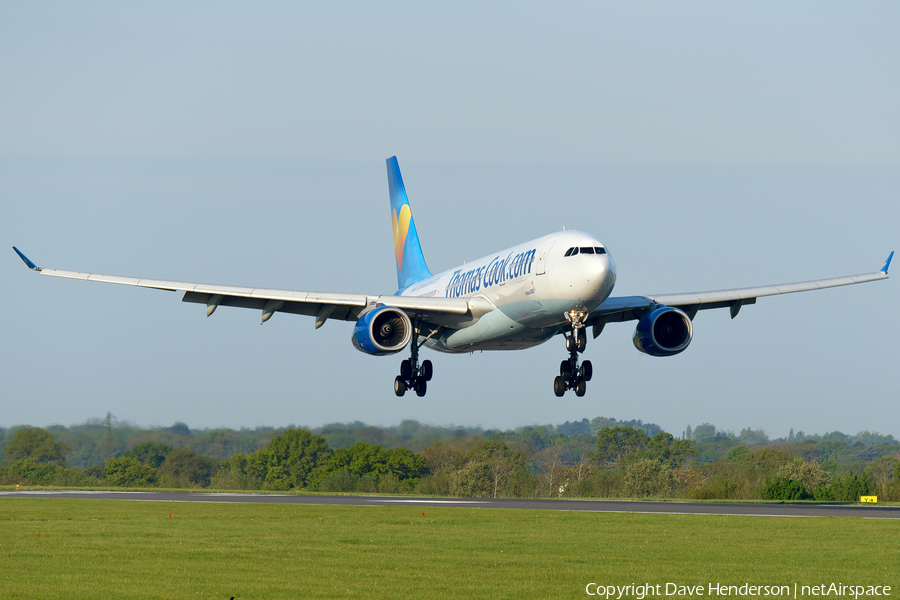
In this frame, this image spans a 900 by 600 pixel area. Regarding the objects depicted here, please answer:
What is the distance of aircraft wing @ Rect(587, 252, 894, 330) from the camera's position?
146 feet

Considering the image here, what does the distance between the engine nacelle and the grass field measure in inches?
378

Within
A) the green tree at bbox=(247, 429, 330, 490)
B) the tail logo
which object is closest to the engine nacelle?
the tail logo

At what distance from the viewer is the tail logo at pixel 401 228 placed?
64500mm

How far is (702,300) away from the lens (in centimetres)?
4606

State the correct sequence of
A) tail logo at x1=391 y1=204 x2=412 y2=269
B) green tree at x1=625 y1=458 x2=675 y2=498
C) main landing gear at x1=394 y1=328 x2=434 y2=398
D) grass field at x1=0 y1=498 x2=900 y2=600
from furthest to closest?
tail logo at x1=391 y1=204 x2=412 y2=269
green tree at x1=625 y1=458 x2=675 y2=498
main landing gear at x1=394 y1=328 x2=434 y2=398
grass field at x1=0 y1=498 x2=900 y2=600

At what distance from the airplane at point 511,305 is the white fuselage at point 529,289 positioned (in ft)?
0.15

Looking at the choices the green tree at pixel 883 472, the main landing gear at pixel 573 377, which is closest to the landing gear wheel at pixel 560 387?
the main landing gear at pixel 573 377

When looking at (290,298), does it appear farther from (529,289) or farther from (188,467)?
(188,467)

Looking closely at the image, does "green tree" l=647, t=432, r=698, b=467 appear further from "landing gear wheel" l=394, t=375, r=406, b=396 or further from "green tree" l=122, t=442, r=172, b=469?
"green tree" l=122, t=442, r=172, b=469

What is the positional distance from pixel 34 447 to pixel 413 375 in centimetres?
3277

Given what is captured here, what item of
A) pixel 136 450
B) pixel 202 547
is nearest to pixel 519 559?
pixel 202 547

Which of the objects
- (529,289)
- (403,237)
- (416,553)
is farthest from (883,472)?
(416,553)

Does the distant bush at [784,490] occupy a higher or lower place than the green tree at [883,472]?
lower

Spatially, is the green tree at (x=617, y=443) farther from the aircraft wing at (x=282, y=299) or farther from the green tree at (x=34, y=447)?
the green tree at (x=34, y=447)
